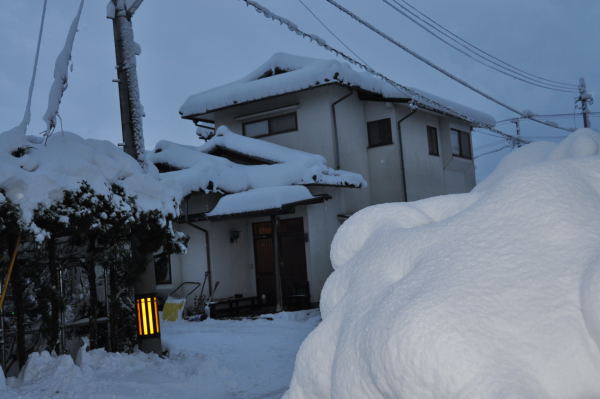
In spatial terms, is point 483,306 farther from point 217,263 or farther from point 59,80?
point 217,263

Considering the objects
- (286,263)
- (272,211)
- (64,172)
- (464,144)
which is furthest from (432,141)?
(64,172)

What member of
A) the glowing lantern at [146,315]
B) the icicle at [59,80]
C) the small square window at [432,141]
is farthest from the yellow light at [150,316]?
the small square window at [432,141]

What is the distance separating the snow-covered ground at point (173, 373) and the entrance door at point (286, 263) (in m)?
6.79

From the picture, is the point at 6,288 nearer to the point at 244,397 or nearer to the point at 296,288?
the point at 244,397

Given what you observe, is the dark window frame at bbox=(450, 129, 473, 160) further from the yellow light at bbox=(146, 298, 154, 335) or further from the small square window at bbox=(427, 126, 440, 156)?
the yellow light at bbox=(146, 298, 154, 335)

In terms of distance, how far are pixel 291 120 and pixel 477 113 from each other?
1048 cm

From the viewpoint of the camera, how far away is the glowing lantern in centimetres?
963

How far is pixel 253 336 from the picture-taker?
12.6 m

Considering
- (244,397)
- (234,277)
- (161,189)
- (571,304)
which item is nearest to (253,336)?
(161,189)

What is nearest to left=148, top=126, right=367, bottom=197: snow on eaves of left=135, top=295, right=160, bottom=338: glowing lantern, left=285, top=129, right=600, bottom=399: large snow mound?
left=135, top=295, right=160, bottom=338: glowing lantern

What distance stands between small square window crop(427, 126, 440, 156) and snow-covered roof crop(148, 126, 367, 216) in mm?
6092

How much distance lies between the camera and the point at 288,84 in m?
20.5

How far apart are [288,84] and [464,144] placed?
10317mm

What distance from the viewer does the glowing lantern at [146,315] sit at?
9.63 meters
